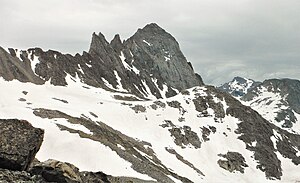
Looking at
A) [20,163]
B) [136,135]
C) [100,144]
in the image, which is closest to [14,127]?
[20,163]

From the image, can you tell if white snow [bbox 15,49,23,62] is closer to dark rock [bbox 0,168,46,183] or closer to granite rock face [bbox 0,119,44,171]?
granite rock face [bbox 0,119,44,171]

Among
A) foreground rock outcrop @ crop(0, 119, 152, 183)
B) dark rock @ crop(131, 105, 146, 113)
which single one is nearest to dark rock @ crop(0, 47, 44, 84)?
dark rock @ crop(131, 105, 146, 113)

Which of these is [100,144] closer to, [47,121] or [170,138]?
[47,121]

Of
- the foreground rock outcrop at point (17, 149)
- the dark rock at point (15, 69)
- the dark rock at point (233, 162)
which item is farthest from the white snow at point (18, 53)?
the foreground rock outcrop at point (17, 149)

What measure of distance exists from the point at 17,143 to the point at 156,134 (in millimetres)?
105879

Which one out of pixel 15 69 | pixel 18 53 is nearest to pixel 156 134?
pixel 15 69

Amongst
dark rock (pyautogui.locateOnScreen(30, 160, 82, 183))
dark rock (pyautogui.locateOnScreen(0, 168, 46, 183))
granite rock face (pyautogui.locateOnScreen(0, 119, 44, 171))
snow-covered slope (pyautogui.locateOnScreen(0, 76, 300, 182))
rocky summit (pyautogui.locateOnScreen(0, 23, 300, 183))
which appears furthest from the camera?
snow-covered slope (pyautogui.locateOnScreen(0, 76, 300, 182))

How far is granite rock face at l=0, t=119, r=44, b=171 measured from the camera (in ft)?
53.4

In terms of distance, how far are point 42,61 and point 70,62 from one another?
640 inches

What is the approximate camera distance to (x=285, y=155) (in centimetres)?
14450

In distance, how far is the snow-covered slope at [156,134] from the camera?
234 feet

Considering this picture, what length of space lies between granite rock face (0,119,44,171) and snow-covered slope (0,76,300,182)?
4721 centimetres

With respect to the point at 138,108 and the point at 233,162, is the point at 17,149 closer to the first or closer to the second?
the point at 233,162

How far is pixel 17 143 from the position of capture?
1661 cm
